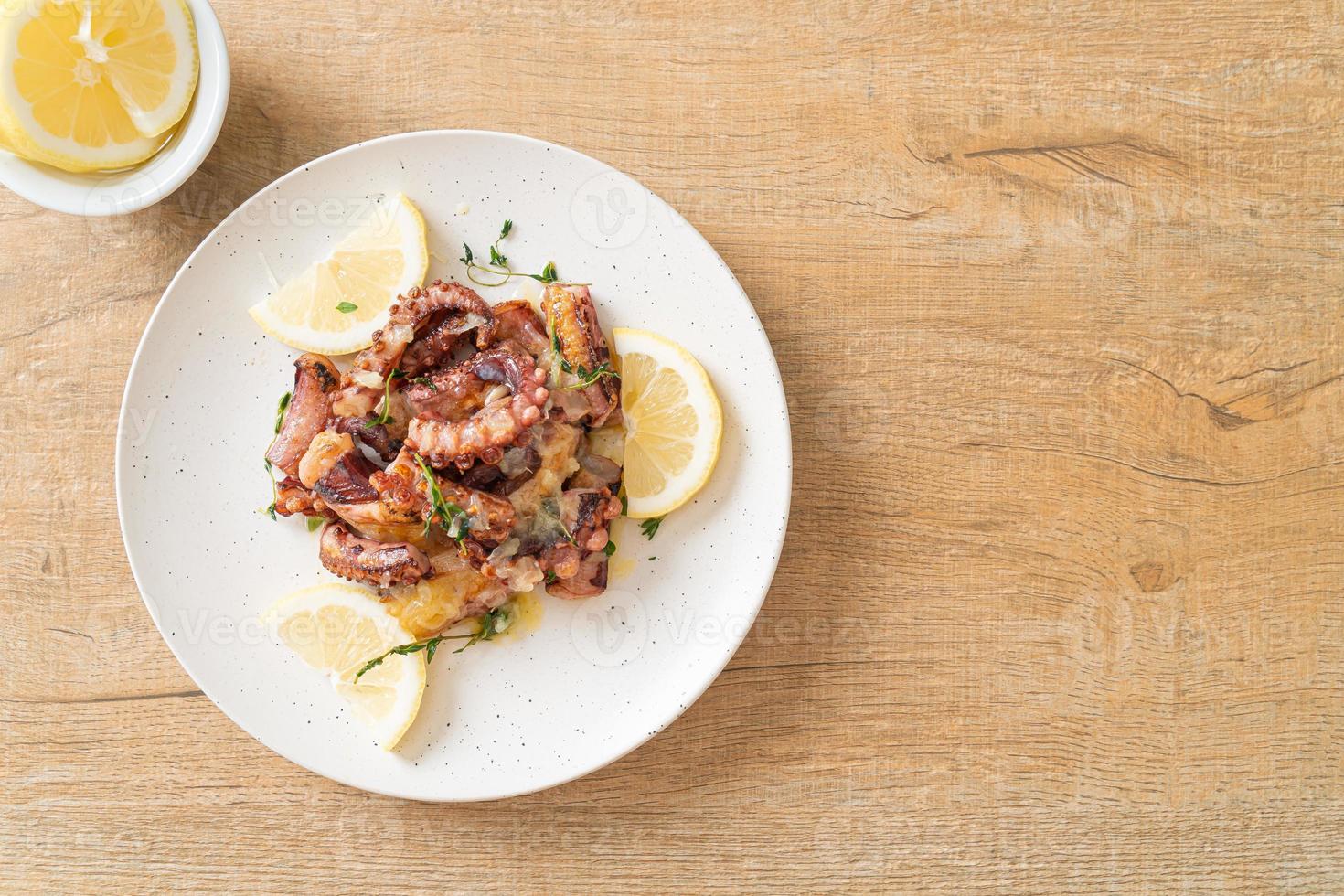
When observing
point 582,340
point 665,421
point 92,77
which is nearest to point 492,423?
point 582,340

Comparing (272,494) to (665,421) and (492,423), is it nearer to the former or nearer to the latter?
(492,423)

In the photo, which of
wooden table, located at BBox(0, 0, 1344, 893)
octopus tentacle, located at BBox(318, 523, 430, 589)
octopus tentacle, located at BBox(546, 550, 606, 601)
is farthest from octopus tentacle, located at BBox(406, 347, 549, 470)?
wooden table, located at BBox(0, 0, 1344, 893)

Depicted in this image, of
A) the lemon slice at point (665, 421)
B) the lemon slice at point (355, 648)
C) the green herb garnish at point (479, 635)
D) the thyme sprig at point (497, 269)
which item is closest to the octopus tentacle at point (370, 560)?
the lemon slice at point (355, 648)

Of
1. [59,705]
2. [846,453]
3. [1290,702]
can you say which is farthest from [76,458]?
[1290,702]

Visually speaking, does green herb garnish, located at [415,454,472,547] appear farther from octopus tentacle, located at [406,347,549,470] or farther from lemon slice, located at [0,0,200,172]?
lemon slice, located at [0,0,200,172]

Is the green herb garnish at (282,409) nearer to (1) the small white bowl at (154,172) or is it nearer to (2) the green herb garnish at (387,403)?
(2) the green herb garnish at (387,403)
